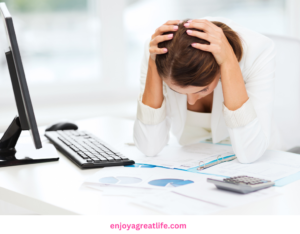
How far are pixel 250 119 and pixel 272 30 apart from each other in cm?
232

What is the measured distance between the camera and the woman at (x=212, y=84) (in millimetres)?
1032

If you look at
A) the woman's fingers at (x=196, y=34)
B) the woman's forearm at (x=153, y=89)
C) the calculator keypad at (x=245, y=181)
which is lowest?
the calculator keypad at (x=245, y=181)

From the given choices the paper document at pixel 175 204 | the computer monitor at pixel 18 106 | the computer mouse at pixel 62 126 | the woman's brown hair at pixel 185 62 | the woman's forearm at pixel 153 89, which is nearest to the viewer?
the paper document at pixel 175 204

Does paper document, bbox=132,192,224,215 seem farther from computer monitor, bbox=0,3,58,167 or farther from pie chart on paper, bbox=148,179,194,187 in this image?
computer monitor, bbox=0,3,58,167

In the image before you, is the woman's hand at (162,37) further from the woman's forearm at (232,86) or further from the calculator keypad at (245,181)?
the calculator keypad at (245,181)

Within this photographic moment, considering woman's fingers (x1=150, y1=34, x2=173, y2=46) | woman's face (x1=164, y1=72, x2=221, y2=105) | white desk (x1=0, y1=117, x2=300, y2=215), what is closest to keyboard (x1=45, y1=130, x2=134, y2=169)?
white desk (x1=0, y1=117, x2=300, y2=215)

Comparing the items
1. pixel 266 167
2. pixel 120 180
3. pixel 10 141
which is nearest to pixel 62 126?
pixel 10 141

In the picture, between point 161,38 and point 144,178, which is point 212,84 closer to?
point 161,38

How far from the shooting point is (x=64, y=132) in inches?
57.7

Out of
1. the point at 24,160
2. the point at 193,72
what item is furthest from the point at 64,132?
the point at 193,72

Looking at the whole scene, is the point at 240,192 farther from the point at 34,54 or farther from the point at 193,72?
the point at 34,54

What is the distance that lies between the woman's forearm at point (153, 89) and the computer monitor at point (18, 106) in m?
0.38

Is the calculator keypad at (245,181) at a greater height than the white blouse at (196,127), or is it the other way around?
the calculator keypad at (245,181)

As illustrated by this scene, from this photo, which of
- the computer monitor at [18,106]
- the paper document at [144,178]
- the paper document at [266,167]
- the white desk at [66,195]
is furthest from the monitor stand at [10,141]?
the paper document at [266,167]
